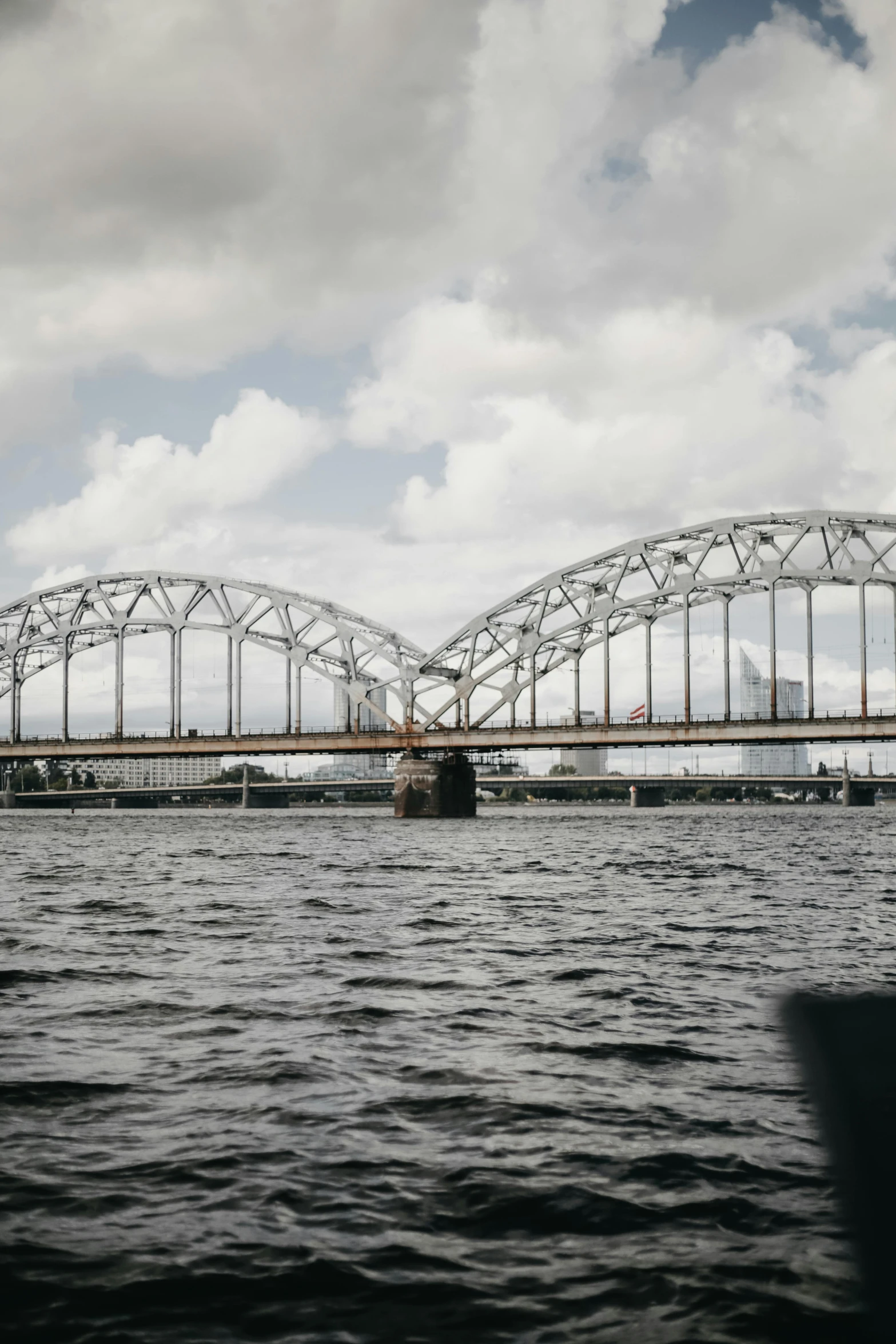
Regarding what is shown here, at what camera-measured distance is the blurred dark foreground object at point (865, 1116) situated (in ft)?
18.0

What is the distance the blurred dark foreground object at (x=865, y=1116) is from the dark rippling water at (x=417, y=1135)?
0.52 feet

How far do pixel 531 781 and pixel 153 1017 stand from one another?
142 metres

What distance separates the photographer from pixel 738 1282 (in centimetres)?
546

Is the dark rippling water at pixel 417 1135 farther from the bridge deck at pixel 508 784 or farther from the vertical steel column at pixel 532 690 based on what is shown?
the bridge deck at pixel 508 784

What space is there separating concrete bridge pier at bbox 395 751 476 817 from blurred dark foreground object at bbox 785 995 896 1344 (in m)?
85.3

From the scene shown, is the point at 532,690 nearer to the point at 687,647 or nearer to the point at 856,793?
the point at 687,647

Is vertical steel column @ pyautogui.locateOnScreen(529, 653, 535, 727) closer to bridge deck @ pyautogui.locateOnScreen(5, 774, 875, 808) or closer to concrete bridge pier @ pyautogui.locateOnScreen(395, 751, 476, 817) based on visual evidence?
concrete bridge pier @ pyautogui.locateOnScreen(395, 751, 476, 817)

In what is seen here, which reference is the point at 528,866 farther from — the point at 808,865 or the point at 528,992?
the point at 528,992

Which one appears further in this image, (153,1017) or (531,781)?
(531,781)

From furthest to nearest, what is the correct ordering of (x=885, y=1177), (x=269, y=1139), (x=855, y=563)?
1. (x=855, y=563)
2. (x=269, y=1139)
3. (x=885, y=1177)

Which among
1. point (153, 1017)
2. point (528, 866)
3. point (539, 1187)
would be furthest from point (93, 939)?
point (528, 866)

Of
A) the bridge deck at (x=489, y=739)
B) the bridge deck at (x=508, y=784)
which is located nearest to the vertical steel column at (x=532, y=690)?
the bridge deck at (x=489, y=739)

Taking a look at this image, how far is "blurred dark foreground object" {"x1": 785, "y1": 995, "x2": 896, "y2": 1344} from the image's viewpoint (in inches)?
217

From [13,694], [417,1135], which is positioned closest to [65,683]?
[13,694]
